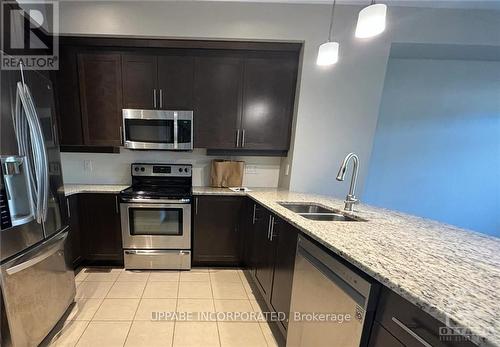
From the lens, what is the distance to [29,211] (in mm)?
1161

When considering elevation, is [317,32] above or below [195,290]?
above

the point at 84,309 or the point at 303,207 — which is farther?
the point at 303,207

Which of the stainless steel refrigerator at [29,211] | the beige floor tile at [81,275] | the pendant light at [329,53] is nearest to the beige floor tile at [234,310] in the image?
the stainless steel refrigerator at [29,211]

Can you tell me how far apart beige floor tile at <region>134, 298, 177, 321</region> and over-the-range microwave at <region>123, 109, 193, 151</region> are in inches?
59.6

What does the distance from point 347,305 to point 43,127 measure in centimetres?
198

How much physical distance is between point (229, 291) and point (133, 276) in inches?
42.0

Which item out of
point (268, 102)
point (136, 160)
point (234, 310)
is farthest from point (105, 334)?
point (268, 102)

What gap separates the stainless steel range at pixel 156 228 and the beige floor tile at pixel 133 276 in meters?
0.06

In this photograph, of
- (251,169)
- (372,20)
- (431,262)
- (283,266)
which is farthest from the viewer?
(251,169)

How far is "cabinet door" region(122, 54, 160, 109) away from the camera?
7.06 ft

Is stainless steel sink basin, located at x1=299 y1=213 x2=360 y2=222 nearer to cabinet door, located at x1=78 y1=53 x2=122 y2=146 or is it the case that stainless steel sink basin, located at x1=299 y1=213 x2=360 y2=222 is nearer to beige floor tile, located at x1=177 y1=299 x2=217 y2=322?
beige floor tile, located at x1=177 y1=299 x2=217 y2=322

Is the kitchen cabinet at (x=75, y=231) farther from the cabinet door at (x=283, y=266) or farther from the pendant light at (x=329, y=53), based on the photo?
the pendant light at (x=329, y=53)

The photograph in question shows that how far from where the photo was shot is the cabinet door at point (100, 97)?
2.13 metres

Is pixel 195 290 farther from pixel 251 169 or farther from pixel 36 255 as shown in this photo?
pixel 251 169
